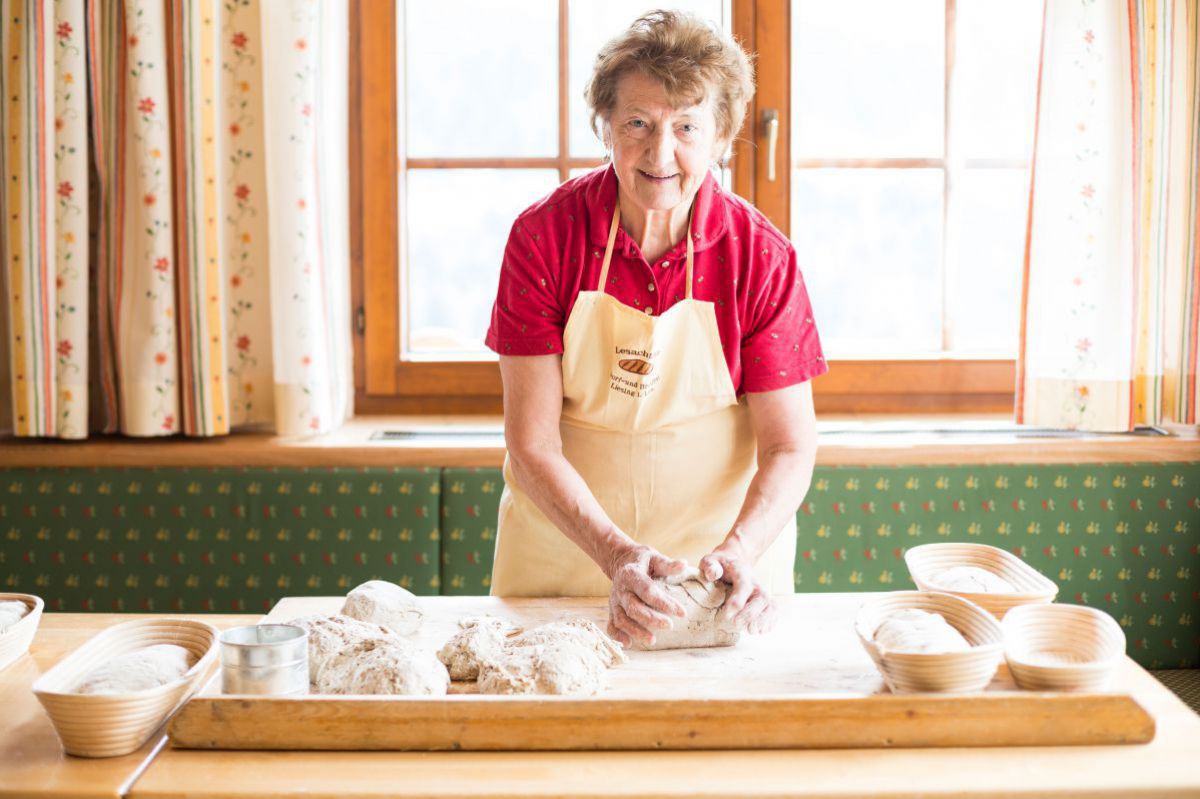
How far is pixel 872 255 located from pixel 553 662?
2.04 meters

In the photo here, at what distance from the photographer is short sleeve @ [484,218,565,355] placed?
201cm

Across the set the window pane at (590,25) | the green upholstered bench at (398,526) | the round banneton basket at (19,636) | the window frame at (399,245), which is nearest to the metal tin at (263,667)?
the round banneton basket at (19,636)

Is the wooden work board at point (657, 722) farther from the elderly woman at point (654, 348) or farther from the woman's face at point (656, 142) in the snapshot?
the woman's face at point (656, 142)

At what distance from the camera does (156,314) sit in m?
2.77

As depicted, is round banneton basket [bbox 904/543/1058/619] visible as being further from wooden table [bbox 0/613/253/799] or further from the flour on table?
wooden table [bbox 0/613/253/799]

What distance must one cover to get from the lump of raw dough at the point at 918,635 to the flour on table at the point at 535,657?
0.35m

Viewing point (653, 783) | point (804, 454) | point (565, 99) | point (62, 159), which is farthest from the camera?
point (565, 99)

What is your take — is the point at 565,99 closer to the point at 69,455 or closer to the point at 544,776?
the point at 69,455

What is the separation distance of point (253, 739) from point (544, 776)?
35cm

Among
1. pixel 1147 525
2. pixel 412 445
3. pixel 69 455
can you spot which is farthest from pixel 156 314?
pixel 1147 525

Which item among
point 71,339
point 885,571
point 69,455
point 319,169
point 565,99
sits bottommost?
point 885,571

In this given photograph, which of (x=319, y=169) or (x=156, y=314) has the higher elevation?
(x=319, y=169)

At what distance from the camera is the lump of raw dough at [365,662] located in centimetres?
146

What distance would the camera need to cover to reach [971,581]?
1.79 metres
